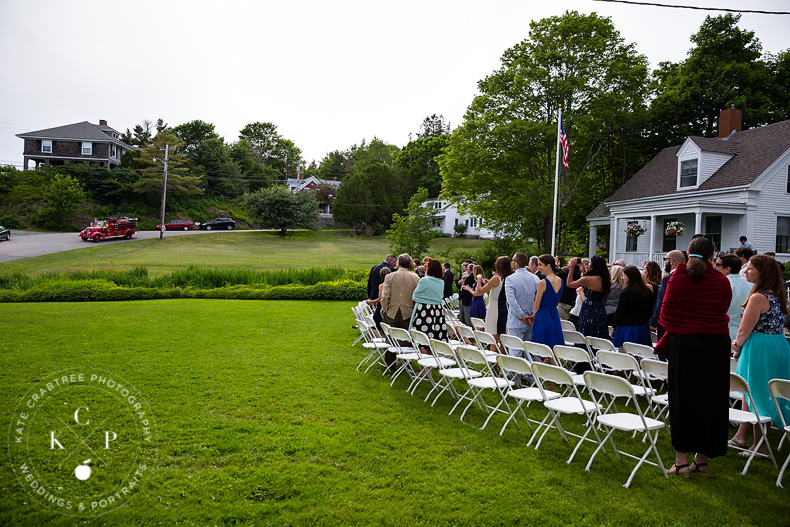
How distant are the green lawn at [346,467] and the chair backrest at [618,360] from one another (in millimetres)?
753

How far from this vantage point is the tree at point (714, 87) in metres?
27.0

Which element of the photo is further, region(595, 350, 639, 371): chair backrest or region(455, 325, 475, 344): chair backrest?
region(455, 325, 475, 344): chair backrest

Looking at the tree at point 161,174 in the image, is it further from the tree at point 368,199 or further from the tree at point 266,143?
the tree at point 266,143

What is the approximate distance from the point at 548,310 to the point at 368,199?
51.5m

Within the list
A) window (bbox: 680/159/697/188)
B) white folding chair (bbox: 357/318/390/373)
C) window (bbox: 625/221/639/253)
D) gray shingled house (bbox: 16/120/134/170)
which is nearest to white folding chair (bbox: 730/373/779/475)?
white folding chair (bbox: 357/318/390/373)

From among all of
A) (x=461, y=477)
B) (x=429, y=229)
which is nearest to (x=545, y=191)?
(x=429, y=229)

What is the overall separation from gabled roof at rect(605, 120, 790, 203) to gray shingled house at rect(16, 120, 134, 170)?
2083 inches

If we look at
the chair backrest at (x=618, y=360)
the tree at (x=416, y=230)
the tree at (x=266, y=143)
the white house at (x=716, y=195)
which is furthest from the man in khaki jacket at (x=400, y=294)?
the tree at (x=266, y=143)

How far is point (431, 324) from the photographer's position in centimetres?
743

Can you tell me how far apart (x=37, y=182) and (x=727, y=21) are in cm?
5678

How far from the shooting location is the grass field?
349 centimetres

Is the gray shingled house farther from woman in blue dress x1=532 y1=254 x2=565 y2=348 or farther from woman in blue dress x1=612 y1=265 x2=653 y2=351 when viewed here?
woman in blue dress x1=612 y1=265 x2=653 y2=351

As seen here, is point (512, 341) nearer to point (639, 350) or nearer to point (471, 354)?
point (471, 354)

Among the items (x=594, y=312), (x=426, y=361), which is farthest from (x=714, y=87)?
(x=426, y=361)
